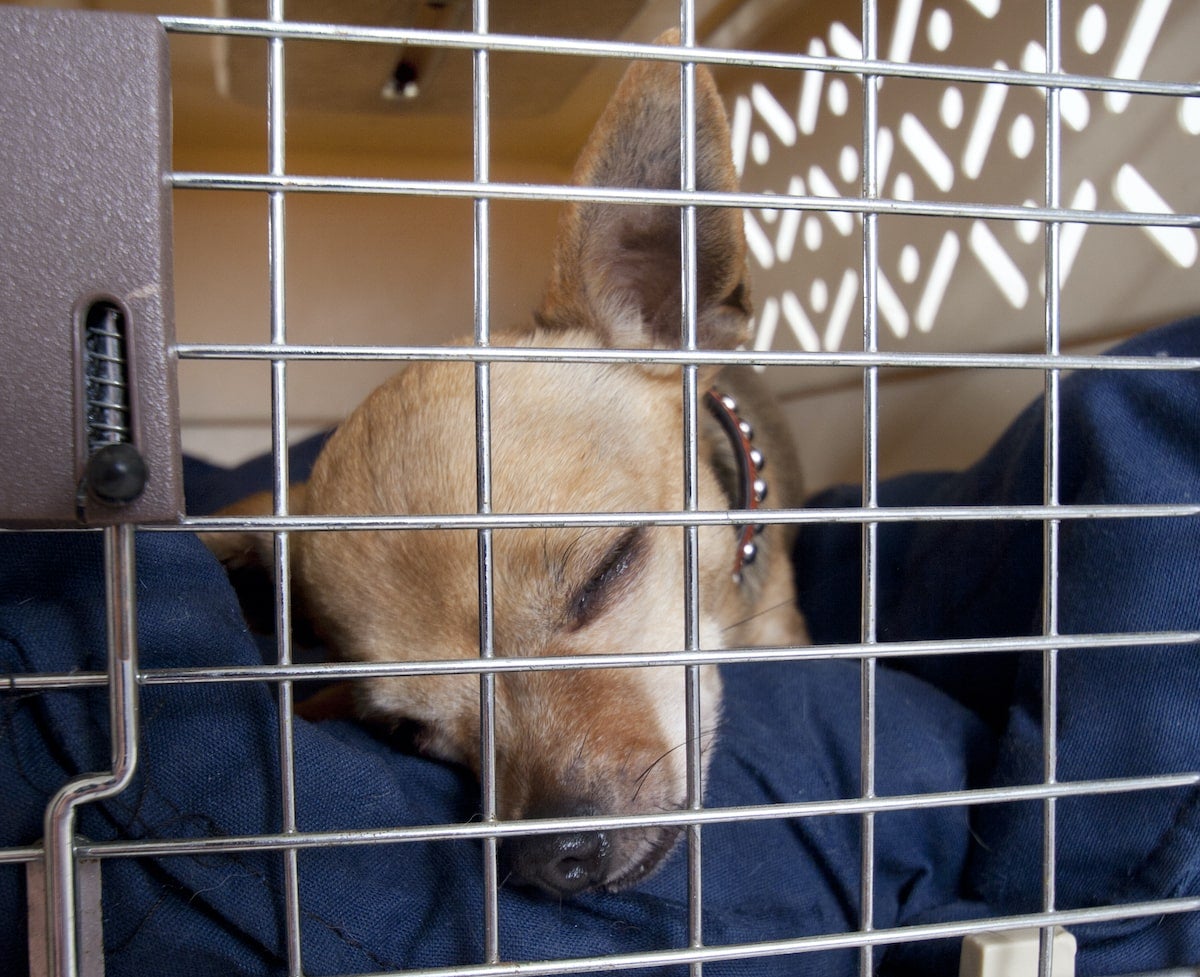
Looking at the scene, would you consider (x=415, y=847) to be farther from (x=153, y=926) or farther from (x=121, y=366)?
(x=121, y=366)

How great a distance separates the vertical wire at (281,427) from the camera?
656 mm

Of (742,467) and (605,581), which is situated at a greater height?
(742,467)

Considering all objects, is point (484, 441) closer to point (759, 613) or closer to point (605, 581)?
point (605, 581)

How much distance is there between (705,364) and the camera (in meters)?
0.74

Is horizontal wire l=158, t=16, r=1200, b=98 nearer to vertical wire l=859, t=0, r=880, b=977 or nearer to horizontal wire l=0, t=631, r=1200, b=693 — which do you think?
vertical wire l=859, t=0, r=880, b=977

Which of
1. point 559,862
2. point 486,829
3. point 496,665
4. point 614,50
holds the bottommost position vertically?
point 559,862

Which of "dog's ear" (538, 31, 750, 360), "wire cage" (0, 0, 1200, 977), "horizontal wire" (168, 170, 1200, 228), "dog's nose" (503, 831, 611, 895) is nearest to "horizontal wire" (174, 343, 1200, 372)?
"wire cage" (0, 0, 1200, 977)

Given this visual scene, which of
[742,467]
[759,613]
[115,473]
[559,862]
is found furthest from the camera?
[759,613]

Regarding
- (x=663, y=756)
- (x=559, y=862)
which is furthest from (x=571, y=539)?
(x=559, y=862)

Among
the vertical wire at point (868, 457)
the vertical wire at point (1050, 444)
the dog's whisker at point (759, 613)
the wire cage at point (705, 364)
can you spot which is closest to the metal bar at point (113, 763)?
the wire cage at point (705, 364)

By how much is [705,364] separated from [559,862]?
0.51 m

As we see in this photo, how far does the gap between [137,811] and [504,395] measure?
2.30 feet

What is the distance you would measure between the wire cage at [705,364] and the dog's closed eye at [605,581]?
10cm

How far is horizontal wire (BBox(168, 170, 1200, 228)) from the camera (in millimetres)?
640
